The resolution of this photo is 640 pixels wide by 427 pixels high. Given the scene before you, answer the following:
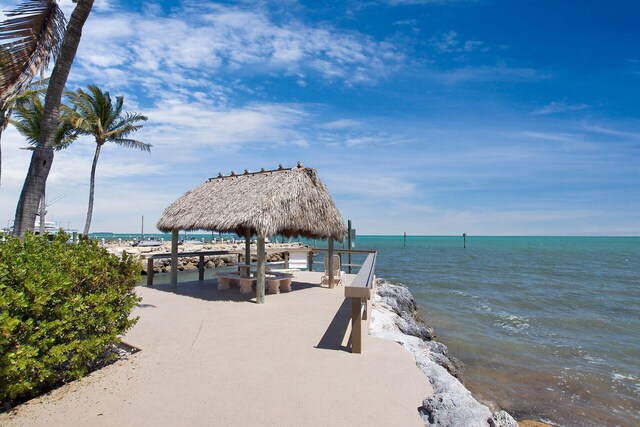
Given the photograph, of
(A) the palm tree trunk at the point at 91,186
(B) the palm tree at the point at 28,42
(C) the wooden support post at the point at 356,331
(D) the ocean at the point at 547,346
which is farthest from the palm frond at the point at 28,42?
(A) the palm tree trunk at the point at 91,186

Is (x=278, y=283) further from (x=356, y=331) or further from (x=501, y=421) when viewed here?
(x=501, y=421)

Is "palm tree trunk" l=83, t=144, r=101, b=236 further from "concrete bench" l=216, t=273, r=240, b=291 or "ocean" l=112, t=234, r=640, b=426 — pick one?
"ocean" l=112, t=234, r=640, b=426

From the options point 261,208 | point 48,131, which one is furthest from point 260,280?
point 48,131

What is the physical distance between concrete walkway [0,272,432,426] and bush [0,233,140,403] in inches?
13.4

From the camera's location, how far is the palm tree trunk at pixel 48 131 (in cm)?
526

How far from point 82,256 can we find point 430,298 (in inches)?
632

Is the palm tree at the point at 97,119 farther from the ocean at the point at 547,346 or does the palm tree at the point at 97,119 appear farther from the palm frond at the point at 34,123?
the ocean at the point at 547,346

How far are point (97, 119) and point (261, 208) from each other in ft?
50.1

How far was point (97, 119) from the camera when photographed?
61.9 feet

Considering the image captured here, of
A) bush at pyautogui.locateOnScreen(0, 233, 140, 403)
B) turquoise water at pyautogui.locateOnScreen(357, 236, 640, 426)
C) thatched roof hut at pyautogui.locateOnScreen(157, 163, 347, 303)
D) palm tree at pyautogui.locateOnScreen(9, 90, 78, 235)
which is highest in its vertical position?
palm tree at pyautogui.locateOnScreen(9, 90, 78, 235)

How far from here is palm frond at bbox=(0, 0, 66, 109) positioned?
198 inches

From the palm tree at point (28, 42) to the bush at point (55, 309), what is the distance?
2.52m

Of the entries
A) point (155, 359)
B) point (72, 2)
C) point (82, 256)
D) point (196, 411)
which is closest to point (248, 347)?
point (155, 359)

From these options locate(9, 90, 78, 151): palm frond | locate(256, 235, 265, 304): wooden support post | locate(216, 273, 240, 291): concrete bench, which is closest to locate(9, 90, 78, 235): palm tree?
locate(9, 90, 78, 151): palm frond
